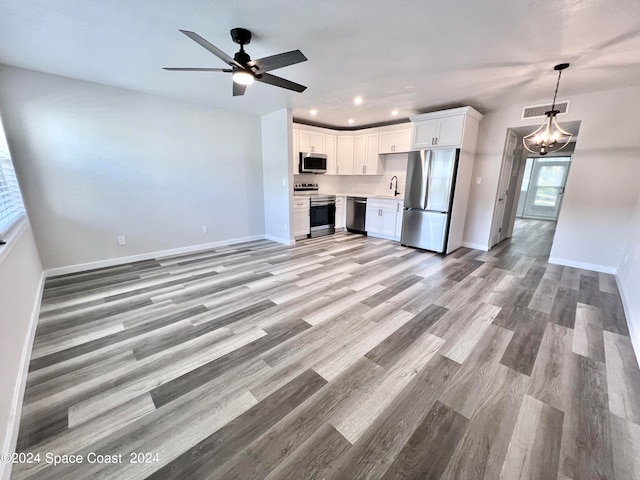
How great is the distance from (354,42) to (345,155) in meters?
3.85

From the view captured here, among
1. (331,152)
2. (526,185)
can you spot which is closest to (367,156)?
(331,152)

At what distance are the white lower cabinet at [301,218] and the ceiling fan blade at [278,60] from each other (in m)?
3.17

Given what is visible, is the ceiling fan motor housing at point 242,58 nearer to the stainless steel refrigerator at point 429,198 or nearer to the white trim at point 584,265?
the stainless steel refrigerator at point 429,198

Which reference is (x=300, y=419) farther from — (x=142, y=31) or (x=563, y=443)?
(x=142, y=31)

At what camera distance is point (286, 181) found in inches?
191

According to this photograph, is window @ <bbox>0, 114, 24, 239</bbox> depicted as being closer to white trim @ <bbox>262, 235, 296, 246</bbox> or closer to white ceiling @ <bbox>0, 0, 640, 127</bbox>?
white ceiling @ <bbox>0, 0, 640, 127</bbox>

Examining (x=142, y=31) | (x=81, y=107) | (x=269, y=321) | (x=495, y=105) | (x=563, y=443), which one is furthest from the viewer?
(x=495, y=105)

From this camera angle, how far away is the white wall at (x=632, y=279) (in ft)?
7.32

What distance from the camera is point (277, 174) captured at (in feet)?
16.5

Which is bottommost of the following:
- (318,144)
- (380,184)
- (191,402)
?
(191,402)

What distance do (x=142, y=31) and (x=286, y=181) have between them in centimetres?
292

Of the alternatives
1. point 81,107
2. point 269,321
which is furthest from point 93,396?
point 81,107

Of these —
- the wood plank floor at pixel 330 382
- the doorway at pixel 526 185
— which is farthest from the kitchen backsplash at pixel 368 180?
the wood plank floor at pixel 330 382

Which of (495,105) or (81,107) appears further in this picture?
(495,105)
